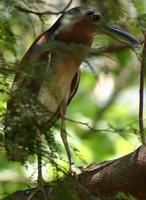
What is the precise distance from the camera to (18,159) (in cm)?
172

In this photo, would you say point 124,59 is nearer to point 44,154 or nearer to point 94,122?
point 94,122

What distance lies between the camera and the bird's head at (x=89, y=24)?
216 centimetres

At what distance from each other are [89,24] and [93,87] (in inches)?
91.4

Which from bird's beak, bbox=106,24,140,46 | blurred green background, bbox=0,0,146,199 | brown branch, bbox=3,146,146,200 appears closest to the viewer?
blurred green background, bbox=0,0,146,199

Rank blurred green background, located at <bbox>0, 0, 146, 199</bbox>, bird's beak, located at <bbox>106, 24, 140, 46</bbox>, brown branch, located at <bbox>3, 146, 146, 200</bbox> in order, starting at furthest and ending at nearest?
1. bird's beak, located at <bbox>106, 24, 140, 46</bbox>
2. brown branch, located at <bbox>3, 146, 146, 200</bbox>
3. blurred green background, located at <bbox>0, 0, 146, 199</bbox>

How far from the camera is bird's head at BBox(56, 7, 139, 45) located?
2.16 meters

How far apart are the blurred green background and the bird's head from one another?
37 millimetres

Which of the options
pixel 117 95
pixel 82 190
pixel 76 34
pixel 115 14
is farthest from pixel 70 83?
pixel 117 95

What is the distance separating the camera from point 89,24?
122 inches

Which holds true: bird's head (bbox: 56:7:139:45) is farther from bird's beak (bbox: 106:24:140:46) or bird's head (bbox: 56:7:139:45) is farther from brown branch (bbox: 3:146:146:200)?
brown branch (bbox: 3:146:146:200)

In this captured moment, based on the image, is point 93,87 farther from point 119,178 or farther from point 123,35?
point 119,178

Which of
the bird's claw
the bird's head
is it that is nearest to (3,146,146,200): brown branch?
the bird's claw

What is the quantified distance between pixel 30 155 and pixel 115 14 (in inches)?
24.9

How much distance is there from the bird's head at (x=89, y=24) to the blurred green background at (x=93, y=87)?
0.04 meters
